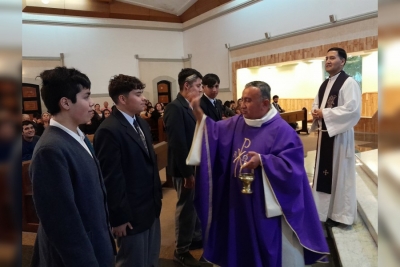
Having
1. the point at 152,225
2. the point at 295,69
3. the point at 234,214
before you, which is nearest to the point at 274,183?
the point at 234,214

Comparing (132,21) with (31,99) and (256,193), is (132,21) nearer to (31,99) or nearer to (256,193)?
(31,99)

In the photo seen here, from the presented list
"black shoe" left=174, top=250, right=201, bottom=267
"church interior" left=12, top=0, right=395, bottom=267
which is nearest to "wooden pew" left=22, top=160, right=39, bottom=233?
"black shoe" left=174, top=250, right=201, bottom=267

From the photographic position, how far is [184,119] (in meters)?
2.78

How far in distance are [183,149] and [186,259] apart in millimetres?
961

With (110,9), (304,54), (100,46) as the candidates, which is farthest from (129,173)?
(110,9)

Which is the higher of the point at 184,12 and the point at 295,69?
the point at 184,12

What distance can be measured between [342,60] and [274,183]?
62.5 inches

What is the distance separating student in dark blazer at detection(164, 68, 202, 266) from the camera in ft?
8.93

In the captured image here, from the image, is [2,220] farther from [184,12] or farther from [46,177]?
[184,12]

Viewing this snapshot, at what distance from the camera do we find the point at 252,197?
82.9 inches

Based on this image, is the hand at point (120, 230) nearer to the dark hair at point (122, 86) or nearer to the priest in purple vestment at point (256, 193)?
the priest in purple vestment at point (256, 193)

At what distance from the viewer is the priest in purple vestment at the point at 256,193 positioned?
203cm

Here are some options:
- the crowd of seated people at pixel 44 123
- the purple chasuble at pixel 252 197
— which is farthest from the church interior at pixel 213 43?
the purple chasuble at pixel 252 197

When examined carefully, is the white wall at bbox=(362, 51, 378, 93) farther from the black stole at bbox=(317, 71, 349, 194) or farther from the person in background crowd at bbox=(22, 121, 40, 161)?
the person in background crowd at bbox=(22, 121, 40, 161)
